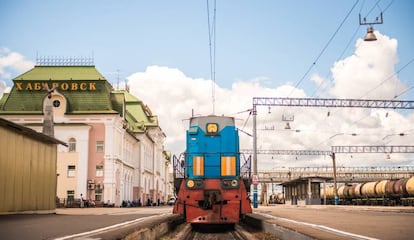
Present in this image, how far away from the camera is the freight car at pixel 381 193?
123 ft

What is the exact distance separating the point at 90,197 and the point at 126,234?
128 feet

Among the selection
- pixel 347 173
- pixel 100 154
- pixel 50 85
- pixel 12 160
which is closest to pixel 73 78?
pixel 50 85

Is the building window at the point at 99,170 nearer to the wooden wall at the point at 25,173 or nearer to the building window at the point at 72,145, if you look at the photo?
the building window at the point at 72,145

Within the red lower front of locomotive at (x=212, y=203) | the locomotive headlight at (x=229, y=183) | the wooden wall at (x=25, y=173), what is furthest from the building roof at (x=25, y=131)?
the locomotive headlight at (x=229, y=183)

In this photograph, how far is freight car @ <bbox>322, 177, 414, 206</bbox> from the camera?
37.4 meters

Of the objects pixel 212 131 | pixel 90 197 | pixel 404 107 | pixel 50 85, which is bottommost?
pixel 90 197

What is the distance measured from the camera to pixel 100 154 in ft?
161

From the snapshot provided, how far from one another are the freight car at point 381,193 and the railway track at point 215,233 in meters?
23.0

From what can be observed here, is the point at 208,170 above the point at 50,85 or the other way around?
the other way around

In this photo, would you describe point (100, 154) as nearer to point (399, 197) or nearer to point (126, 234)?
point (399, 197)

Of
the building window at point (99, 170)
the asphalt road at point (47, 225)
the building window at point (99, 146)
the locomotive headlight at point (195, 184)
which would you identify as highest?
the building window at point (99, 146)

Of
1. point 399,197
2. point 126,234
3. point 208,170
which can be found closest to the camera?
point 126,234

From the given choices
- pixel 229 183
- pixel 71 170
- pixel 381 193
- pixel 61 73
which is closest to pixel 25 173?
pixel 229 183

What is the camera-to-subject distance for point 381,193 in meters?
42.5
